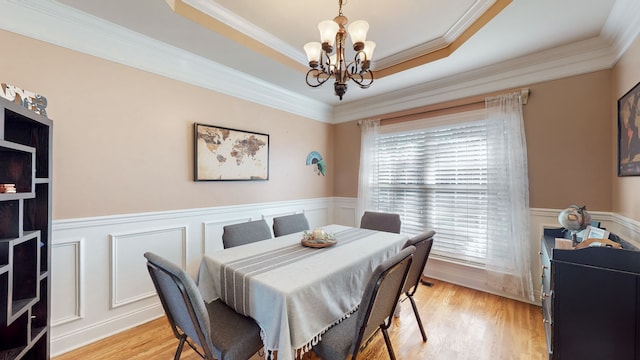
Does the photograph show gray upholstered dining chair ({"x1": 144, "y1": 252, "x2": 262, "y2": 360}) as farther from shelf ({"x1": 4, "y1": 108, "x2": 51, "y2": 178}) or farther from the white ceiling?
the white ceiling

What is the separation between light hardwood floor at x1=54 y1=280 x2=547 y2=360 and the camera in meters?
1.86

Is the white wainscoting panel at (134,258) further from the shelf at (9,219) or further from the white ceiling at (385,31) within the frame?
the white ceiling at (385,31)

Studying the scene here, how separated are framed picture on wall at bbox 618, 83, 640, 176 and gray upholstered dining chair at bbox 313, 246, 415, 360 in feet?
5.92

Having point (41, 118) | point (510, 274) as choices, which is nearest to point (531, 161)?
point (510, 274)

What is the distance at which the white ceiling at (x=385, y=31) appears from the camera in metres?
1.80

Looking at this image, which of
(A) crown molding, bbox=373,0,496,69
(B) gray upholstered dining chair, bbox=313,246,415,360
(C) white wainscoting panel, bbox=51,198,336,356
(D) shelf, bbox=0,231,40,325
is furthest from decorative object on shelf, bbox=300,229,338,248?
(A) crown molding, bbox=373,0,496,69

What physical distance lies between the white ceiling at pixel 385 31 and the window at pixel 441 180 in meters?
0.61

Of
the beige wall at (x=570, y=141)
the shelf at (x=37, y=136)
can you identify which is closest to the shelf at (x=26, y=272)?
the shelf at (x=37, y=136)

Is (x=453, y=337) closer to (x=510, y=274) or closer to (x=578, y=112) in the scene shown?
(x=510, y=274)

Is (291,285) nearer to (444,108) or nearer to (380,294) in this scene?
(380,294)

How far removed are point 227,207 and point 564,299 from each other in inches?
113

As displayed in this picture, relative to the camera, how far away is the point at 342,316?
1514 millimetres

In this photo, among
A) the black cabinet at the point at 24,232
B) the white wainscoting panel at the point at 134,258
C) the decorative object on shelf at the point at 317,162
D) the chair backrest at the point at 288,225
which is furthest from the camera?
the decorative object on shelf at the point at 317,162

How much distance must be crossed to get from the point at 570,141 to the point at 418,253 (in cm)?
203
